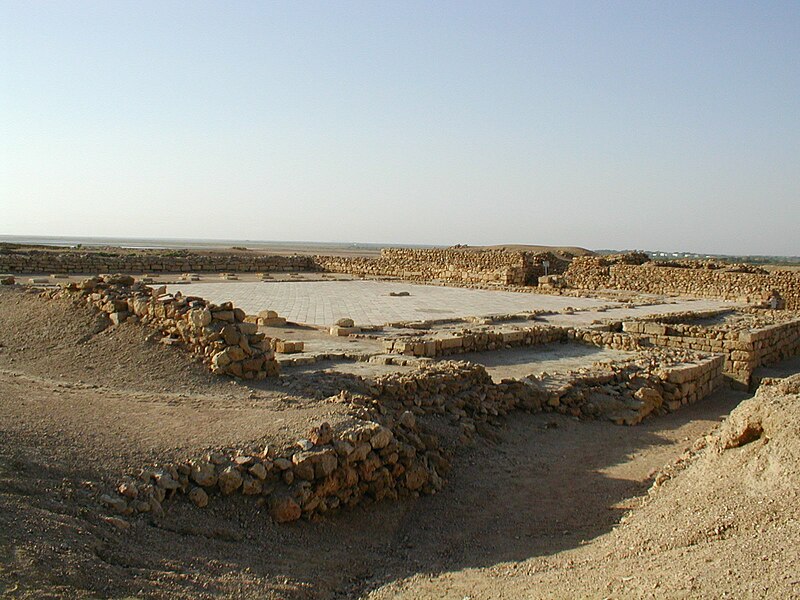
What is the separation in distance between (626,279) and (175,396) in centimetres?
2292


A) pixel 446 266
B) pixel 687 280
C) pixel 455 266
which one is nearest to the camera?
pixel 687 280

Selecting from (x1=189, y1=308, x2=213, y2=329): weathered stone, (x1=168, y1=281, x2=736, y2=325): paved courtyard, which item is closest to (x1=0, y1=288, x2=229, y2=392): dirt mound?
(x1=189, y1=308, x2=213, y2=329): weathered stone

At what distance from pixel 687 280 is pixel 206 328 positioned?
68.7ft

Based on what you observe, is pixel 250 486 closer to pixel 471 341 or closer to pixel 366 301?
pixel 471 341

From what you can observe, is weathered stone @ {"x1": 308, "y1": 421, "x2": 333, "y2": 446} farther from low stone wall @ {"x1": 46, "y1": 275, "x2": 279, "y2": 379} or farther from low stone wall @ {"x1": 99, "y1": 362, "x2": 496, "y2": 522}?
low stone wall @ {"x1": 46, "y1": 275, "x2": 279, "y2": 379}

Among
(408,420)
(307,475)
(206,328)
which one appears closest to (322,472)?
(307,475)

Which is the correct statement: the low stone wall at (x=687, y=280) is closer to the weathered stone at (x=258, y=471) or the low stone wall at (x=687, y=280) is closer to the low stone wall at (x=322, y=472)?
the low stone wall at (x=322, y=472)

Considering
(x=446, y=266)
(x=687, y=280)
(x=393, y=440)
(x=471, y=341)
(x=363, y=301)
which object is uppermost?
(x=446, y=266)

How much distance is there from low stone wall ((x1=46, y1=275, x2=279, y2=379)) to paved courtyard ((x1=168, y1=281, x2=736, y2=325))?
16.2 ft

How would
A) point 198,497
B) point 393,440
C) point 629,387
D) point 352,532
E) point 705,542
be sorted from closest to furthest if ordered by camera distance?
point 705,542 < point 198,497 < point 352,532 < point 393,440 < point 629,387

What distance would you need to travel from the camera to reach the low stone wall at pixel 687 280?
896 inches

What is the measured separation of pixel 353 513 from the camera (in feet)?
18.8

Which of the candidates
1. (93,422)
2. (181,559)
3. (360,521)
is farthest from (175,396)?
(181,559)

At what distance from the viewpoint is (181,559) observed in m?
4.20
